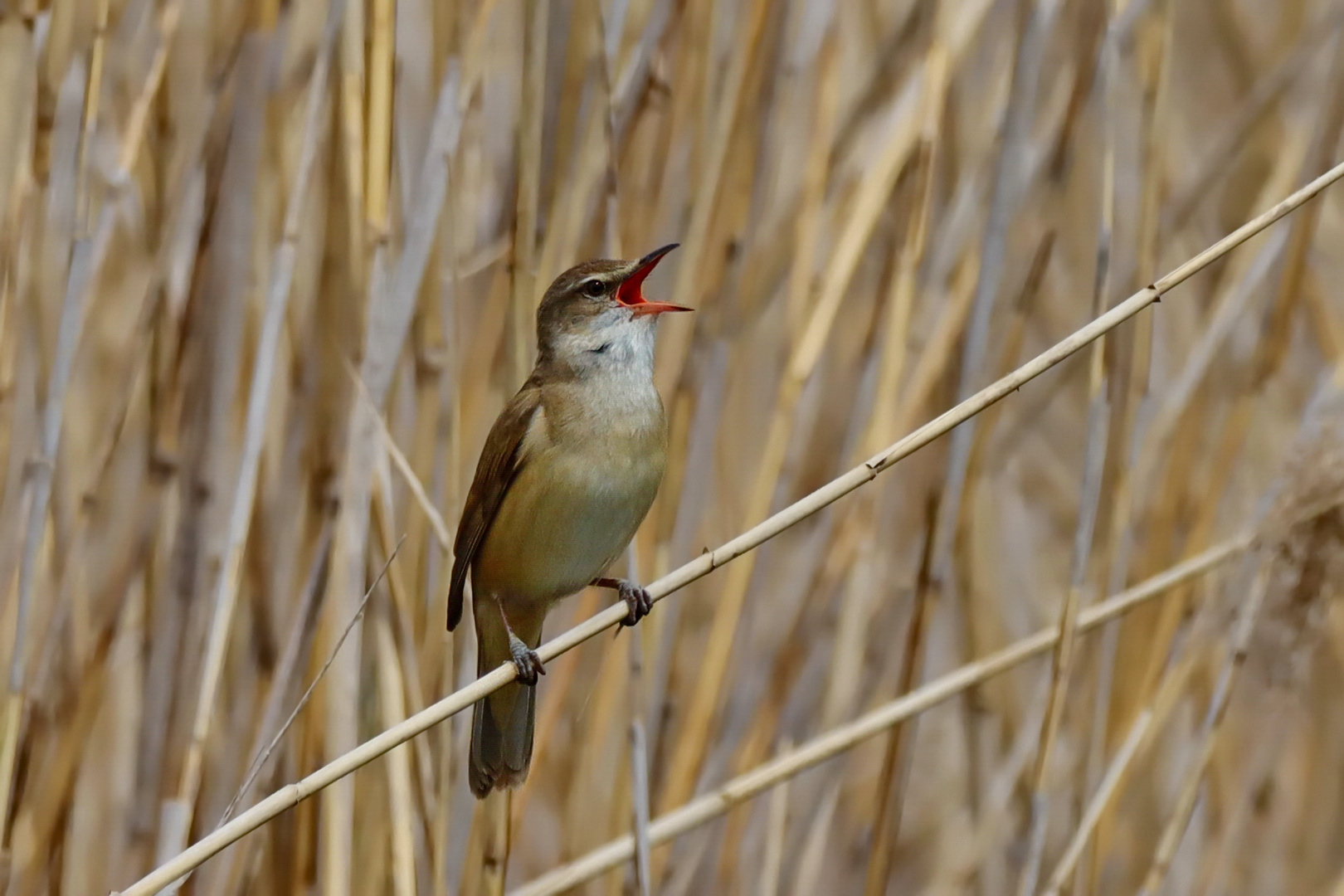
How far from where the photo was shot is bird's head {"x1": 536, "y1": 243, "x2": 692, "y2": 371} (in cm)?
217

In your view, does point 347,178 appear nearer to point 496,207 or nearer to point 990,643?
point 496,207

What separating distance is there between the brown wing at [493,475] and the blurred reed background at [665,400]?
0.17ft

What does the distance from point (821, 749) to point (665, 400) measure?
1.90 ft

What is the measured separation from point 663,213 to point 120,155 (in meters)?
0.78

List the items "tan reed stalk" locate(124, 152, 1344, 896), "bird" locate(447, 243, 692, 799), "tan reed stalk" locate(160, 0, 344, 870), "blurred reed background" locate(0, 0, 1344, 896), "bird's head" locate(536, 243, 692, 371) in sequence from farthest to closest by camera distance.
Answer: "bird's head" locate(536, 243, 692, 371) < "bird" locate(447, 243, 692, 799) < "blurred reed background" locate(0, 0, 1344, 896) < "tan reed stalk" locate(160, 0, 344, 870) < "tan reed stalk" locate(124, 152, 1344, 896)

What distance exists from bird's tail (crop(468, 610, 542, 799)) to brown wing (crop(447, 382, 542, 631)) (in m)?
0.14

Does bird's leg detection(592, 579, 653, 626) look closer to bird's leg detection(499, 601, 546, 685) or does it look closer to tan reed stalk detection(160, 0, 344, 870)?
bird's leg detection(499, 601, 546, 685)

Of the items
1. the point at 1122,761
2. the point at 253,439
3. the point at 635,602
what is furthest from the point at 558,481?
the point at 1122,761

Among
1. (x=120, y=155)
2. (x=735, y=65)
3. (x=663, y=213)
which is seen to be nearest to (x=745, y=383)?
(x=663, y=213)

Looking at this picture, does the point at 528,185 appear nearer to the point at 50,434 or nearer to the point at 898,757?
the point at 50,434

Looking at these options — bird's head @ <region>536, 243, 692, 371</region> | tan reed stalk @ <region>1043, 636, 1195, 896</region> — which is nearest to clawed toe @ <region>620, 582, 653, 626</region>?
bird's head @ <region>536, 243, 692, 371</region>

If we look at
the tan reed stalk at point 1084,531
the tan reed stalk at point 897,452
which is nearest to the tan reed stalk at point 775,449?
the tan reed stalk at point 1084,531

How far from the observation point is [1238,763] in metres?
2.66

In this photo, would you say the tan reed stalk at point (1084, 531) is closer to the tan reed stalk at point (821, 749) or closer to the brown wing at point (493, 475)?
the tan reed stalk at point (821, 749)
